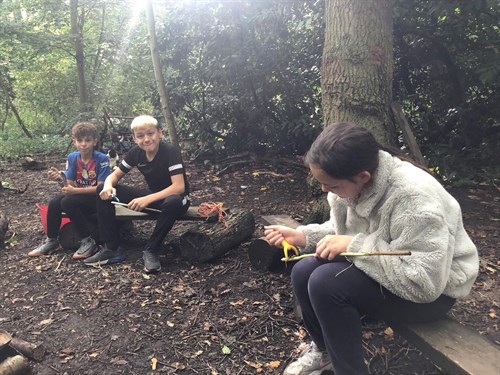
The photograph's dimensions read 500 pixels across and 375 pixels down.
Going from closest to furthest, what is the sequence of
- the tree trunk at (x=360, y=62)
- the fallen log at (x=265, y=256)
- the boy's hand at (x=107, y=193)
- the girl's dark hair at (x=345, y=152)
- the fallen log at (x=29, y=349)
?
the girl's dark hair at (x=345, y=152) < the fallen log at (x=29, y=349) < the fallen log at (x=265, y=256) < the tree trunk at (x=360, y=62) < the boy's hand at (x=107, y=193)

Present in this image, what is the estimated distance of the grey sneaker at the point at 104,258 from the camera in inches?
150

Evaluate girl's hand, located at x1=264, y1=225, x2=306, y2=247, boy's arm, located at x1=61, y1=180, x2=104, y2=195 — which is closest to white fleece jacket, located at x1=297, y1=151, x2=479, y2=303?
girl's hand, located at x1=264, y1=225, x2=306, y2=247

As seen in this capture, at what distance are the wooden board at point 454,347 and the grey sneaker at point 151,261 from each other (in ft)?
7.32

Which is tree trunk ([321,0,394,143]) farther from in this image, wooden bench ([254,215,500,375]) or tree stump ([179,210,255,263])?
wooden bench ([254,215,500,375])

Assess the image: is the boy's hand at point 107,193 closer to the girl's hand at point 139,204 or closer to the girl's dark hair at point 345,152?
the girl's hand at point 139,204

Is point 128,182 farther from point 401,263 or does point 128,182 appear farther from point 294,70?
point 401,263

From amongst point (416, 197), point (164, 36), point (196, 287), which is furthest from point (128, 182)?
point (416, 197)

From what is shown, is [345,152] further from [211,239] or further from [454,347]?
[211,239]

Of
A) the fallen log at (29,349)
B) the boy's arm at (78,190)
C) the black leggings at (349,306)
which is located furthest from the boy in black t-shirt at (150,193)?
the black leggings at (349,306)

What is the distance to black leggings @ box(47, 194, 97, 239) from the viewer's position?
13.0 ft

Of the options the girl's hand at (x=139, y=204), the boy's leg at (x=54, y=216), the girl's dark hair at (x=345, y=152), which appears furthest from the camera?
the boy's leg at (x=54, y=216)

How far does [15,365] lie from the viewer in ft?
7.37

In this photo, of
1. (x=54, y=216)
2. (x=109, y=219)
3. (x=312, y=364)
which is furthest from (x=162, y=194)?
(x=312, y=364)

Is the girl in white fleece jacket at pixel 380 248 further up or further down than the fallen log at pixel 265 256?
further up
